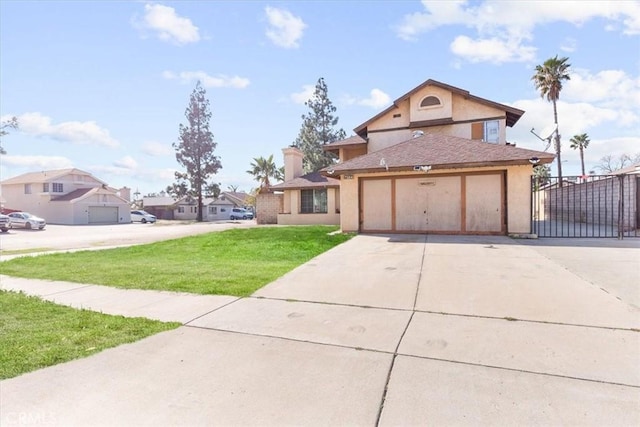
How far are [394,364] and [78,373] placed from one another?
119 inches

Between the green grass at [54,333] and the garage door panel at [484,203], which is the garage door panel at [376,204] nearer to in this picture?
the garage door panel at [484,203]

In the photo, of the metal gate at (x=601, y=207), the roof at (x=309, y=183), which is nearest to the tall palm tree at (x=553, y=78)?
the metal gate at (x=601, y=207)

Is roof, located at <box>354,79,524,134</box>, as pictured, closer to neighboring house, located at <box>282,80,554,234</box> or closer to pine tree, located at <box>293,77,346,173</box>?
neighboring house, located at <box>282,80,554,234</box>

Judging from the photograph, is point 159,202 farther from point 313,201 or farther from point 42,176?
point 313,201

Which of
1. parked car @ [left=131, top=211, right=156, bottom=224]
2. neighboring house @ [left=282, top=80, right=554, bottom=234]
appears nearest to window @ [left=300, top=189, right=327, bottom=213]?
neighboring house @ [left=282, top=80, right=554, bottom=234]

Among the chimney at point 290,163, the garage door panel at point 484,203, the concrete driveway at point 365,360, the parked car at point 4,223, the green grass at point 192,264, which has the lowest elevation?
the concrete driveway at point 365,360

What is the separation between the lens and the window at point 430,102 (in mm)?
18500

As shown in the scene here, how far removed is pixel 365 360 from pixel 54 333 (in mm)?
3796

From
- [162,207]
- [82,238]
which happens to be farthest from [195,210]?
[82,238]

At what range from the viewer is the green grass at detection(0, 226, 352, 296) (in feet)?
22.1

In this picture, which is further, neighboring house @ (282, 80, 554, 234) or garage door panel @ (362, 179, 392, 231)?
garage door panel @ (362, 179, 392, 231)

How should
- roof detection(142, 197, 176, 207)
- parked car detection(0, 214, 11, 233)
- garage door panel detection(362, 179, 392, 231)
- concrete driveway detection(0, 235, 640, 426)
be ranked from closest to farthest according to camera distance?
concrete driveway detection(0, 235, 640, 426) → garage door panel detection(362, 179, 392, 231) → parked car detection(0, 214, 11, 233) → roof detection(142, 197, 176, 207)

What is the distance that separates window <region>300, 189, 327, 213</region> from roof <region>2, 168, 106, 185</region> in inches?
1392

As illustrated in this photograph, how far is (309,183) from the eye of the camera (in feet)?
75.5
